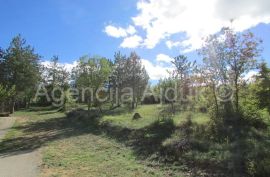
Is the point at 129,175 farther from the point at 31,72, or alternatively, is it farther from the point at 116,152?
the point at 31,72

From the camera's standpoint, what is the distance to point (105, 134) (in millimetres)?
21297

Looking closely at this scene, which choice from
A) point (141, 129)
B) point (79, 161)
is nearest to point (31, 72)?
point (141, 129)

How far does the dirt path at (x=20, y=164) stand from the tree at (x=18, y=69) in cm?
3348

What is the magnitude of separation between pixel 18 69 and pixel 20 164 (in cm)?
3725

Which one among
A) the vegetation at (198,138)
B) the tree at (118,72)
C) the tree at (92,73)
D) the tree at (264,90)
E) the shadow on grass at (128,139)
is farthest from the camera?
the tree at (118,72)

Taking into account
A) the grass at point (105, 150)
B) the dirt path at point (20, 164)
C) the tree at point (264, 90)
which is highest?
the tree at point (264, 90)

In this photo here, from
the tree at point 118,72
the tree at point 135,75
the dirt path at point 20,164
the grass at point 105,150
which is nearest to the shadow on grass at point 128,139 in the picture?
the grass at point 105,150

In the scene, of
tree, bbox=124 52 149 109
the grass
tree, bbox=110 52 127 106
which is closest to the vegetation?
the grass

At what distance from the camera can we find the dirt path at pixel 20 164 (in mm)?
11945

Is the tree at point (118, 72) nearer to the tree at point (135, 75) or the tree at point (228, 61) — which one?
the tree at point (135, 75)

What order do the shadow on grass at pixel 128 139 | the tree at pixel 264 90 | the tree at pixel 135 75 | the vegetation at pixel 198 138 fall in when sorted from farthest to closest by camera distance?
the tree at pixel 135 75, the shadow on grass at pixel 128 139, the tree at pixel 264 90, the vegetation at pixel 198 138

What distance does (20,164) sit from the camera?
13.6 metres

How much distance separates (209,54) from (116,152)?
714cm

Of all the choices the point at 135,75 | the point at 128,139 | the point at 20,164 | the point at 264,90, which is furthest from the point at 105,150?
the point at 135,75
